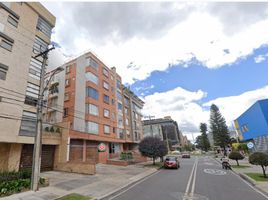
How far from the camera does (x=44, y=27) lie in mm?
Answer: 21766

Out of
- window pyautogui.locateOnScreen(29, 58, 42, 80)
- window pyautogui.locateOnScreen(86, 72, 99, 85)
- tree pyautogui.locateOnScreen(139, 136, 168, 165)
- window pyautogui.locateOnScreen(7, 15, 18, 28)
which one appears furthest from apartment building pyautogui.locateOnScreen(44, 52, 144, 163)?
window pyautogui.locateOnScreen(7, 15, 18, 28)

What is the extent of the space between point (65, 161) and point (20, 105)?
8.20 meters

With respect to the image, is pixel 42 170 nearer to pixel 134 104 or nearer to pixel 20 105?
pixel 20 105

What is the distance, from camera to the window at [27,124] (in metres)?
16.7

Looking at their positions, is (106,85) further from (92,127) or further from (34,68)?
(34,68)

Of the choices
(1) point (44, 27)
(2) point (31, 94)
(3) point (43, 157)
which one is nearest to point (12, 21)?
(1) point (44, 27)

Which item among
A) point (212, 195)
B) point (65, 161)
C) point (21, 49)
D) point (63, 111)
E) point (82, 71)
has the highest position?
point (82, 71)

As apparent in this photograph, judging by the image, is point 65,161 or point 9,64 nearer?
point 9,64

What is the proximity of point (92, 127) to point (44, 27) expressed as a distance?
1550cm

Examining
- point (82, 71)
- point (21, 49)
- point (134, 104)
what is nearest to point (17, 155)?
point (21, 49)

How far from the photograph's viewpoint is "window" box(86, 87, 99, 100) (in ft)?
91.3

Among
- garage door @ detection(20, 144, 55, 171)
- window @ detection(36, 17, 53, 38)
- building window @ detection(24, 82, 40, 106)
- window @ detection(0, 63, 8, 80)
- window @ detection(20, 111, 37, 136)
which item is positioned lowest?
garage door @ detection(20, 144, 55, 171)

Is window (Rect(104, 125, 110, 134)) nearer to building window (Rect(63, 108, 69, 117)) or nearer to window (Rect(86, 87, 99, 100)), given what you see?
window (Rect(86, 87, 99, 100))

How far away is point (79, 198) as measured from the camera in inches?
356
